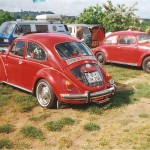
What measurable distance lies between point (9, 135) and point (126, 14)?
28.0 meters

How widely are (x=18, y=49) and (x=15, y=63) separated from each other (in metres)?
0.42

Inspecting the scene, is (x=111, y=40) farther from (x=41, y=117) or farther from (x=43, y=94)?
(x=41, y=117)

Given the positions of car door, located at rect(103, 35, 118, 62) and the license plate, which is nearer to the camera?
the license plate

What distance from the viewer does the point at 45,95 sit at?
7.61 meters

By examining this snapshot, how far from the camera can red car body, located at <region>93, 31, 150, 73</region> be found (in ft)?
41.6

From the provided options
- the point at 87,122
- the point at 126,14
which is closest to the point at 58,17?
the point at 126,14

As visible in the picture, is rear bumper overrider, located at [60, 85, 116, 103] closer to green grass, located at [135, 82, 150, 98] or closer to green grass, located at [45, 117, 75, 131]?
green grass, located at [45, 117, 75, 131]

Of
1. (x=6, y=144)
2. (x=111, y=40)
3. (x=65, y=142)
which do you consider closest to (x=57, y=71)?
(x=65, y=142)

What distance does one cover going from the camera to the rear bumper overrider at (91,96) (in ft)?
23.3

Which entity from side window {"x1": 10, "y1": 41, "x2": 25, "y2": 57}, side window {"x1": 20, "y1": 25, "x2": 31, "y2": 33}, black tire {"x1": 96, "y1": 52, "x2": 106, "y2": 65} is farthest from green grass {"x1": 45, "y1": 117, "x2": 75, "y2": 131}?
side window {"x1": 20, "y1": 25, "x2": 31, "y2": 33}

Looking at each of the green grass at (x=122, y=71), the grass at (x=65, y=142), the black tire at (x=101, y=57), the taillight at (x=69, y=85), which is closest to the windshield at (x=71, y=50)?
the taillight at (x=69, y=85)

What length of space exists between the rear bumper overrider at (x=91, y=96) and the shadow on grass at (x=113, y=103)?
20 centimetres

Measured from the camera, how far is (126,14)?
1267 inches

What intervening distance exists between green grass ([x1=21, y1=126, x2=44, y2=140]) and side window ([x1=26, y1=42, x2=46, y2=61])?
2165 millimetres
